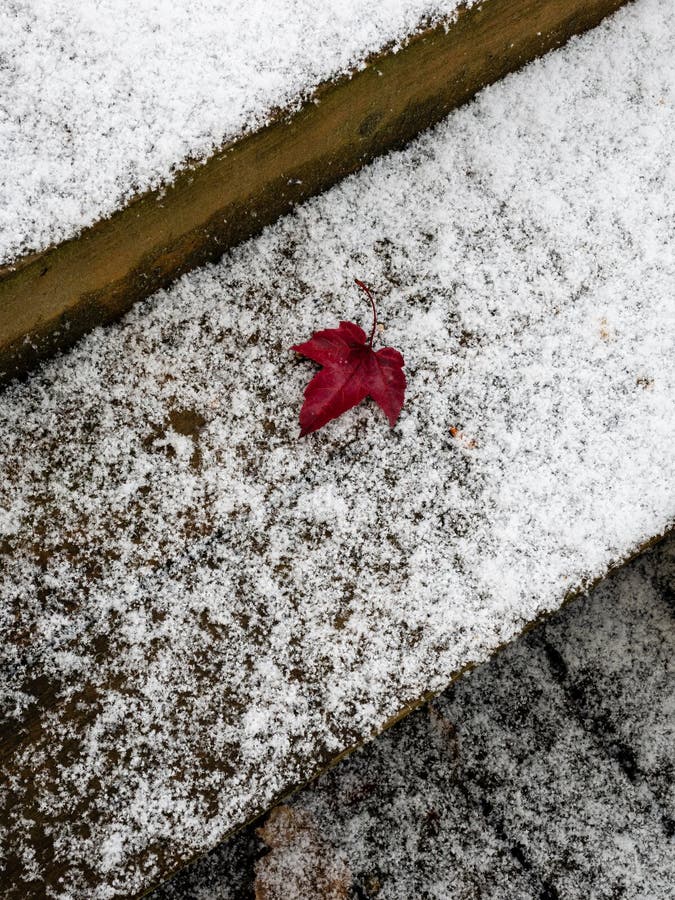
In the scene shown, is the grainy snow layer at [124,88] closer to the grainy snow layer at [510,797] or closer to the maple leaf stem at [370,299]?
the maple leaf stem at [370,299]

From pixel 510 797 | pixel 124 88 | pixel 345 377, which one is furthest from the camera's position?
pixel 510 797

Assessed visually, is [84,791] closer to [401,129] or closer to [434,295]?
[434,295]

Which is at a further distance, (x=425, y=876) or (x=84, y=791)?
(x=425, y=876)

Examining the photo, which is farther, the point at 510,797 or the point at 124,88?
the point at 510,797

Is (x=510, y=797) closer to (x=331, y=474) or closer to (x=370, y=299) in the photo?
(x=331, y=474)

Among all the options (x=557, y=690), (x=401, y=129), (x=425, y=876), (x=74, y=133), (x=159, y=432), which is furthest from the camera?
(x=557, y=690)

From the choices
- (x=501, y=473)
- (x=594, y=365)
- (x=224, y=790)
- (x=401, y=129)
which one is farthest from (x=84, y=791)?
(x=401, y=129)

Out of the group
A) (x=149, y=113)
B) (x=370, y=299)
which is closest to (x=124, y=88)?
(x=149, y=113)
